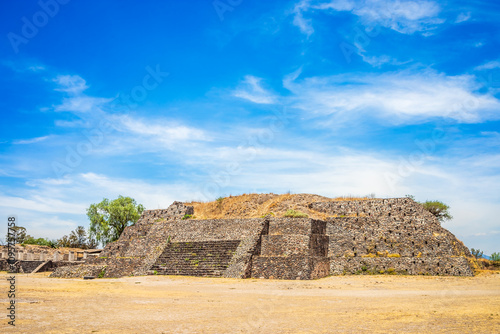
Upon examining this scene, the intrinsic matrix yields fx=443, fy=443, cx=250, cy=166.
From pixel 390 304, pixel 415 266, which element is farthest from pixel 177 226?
pixel 390 304

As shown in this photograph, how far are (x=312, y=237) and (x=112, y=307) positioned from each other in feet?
61.5

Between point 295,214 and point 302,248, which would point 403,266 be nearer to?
point 302,248

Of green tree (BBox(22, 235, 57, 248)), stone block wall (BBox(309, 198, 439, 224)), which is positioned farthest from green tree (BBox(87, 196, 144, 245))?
stone block wall (BBox(309, 198, 439, 224))

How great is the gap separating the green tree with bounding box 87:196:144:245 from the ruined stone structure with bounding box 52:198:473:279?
19234mm

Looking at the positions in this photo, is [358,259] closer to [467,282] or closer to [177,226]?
[467,282]

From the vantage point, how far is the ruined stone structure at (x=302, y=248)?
2866cm

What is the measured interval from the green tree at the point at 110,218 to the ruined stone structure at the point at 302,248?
19.2 meters

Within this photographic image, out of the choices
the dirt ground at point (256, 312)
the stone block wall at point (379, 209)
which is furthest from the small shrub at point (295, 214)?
the dirt ground at point (256, 312)

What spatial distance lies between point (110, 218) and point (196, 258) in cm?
2768

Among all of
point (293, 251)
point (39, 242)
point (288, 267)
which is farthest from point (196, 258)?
point (39, 242)

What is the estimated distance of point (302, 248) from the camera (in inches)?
1165

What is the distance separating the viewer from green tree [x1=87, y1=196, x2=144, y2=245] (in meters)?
55.1

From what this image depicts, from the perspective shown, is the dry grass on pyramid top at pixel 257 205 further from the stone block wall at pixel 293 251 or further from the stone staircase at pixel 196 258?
the stone staircase at pixel 196 258

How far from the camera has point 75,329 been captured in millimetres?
9781
